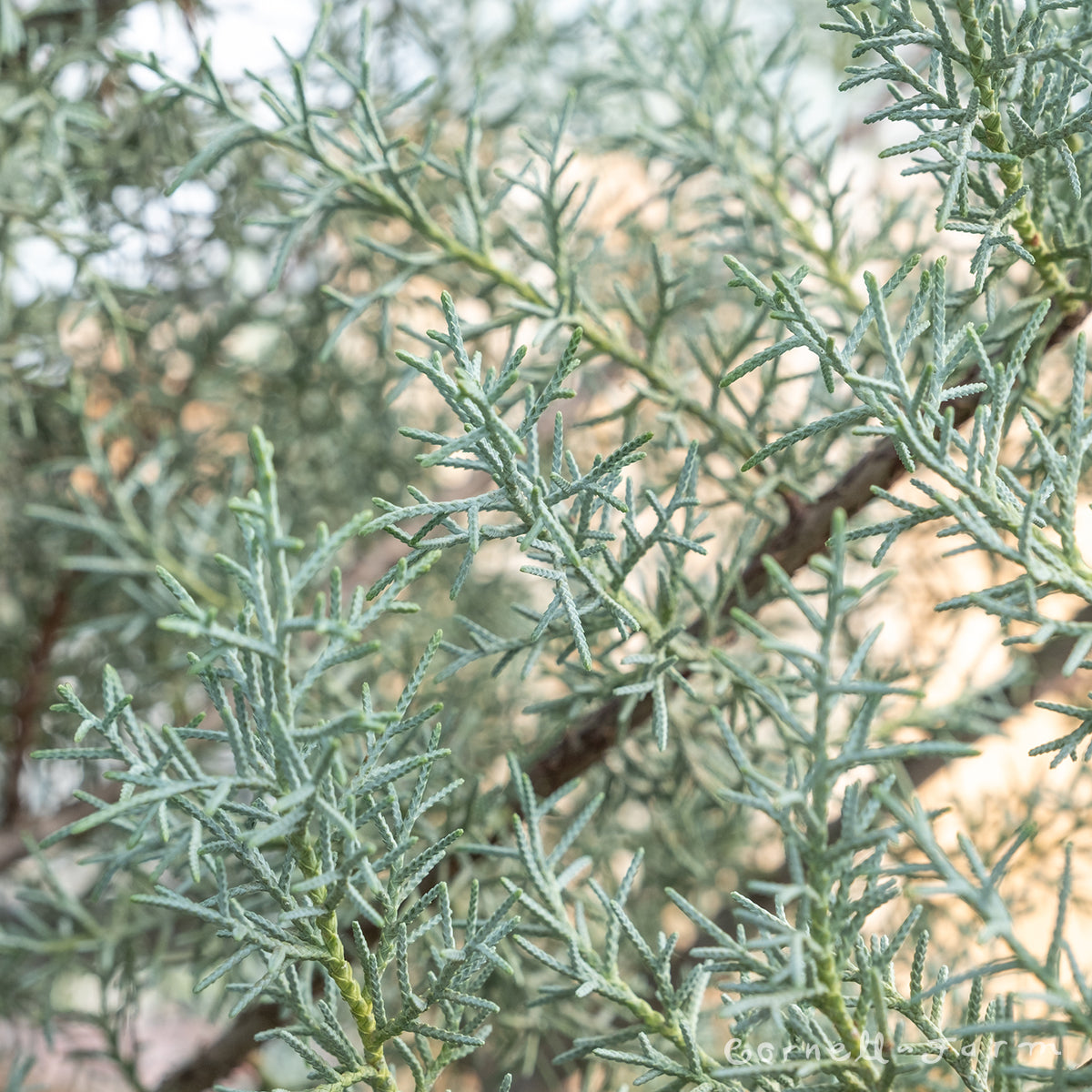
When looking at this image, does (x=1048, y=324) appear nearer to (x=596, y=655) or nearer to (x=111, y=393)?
(x=596, y=655)

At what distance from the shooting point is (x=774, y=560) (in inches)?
19.4

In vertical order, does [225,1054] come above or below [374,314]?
below

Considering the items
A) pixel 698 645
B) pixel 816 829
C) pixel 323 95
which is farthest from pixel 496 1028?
pixel 323 95

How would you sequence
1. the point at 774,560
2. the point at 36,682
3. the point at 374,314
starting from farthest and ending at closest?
the point at 374,314 → the point at 36,682 → the point at 774,560

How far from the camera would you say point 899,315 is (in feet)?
2.46

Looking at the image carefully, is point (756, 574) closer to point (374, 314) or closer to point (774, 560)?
point (774, 560)

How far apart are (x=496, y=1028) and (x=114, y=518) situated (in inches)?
20.4

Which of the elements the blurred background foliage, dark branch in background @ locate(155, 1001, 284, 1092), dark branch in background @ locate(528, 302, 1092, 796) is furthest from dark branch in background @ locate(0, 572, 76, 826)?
dark branch in background @ locate(528, 302, 1092, 796)

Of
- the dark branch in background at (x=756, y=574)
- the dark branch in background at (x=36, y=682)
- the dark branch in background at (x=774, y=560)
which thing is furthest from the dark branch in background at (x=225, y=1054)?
the dark branch in background at (x=36, y=682)

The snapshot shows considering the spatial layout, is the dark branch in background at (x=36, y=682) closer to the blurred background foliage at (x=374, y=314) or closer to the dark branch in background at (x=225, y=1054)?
the blurred background foliage at (x=374, y=314)

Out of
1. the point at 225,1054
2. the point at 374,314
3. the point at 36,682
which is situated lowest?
the point at 225,1054

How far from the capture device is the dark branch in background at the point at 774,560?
1.50 feet

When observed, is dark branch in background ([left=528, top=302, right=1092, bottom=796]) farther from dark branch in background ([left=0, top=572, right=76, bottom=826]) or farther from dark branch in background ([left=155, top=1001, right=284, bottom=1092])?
dark branch in background ([left=0, top=572, right=76, bottom=826])

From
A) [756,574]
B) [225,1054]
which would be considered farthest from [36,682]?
[756,574]
